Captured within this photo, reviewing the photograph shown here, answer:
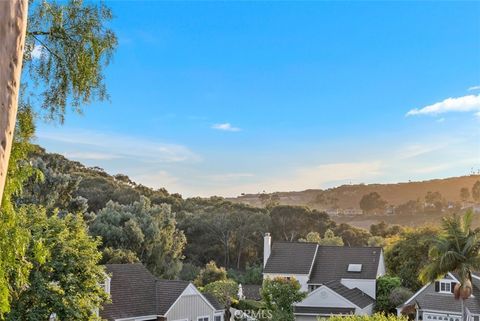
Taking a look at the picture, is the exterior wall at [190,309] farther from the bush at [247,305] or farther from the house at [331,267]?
the house at [331,267]

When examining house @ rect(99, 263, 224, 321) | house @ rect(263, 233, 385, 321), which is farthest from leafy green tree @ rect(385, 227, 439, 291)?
house @ rect(99, 263, 224, 321)

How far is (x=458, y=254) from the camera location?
35625mm

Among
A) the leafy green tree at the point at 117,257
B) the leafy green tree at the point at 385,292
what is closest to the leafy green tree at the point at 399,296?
the leafy green tree at the point at 385,292

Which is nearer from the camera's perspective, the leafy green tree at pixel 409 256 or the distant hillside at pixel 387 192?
the leafy green tree at pixel 409 256

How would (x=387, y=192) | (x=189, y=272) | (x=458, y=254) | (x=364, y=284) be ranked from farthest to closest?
(x=387, y=192)
(x=189, y=272)
(x=364, y=284)
(x=458, y=254)

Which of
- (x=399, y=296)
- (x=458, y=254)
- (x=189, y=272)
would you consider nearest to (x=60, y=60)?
(x=458, y=254)

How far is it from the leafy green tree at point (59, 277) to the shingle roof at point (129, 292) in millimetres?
9014

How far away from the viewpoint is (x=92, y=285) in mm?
21219

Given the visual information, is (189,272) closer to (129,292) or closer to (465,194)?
(129,292)

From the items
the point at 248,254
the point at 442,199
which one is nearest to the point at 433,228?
the point at 248,254

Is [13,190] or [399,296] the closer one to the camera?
[13,190]

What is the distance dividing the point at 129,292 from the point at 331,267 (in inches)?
868

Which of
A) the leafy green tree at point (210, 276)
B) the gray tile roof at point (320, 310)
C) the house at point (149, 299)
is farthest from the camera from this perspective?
the leafy green tree at point (210, 276)

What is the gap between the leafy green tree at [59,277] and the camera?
19891 mm
